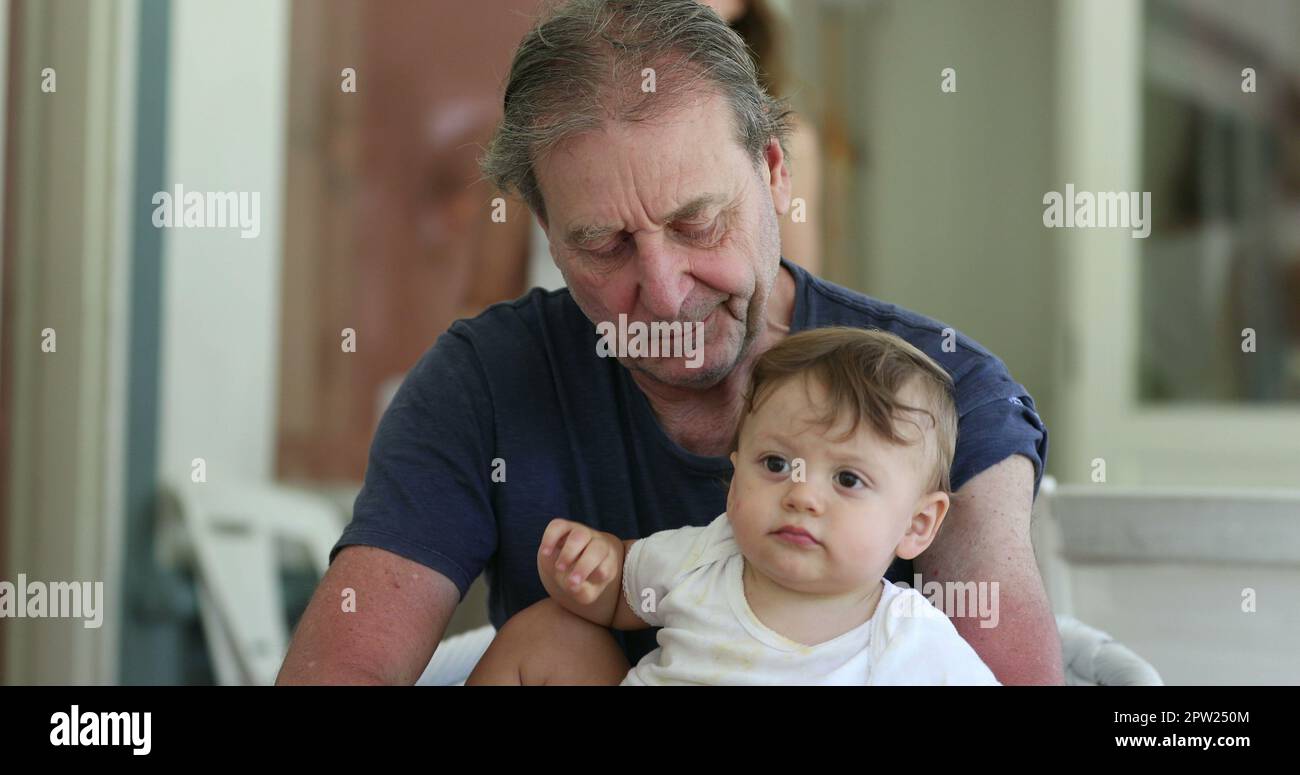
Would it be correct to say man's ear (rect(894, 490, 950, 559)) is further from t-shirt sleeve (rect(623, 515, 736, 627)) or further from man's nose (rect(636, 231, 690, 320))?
man's nose (rect(636, 231, 690, 320))

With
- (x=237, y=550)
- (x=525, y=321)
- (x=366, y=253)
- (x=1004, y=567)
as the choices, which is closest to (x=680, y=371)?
(x=525, y=321)

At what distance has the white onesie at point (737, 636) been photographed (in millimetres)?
902

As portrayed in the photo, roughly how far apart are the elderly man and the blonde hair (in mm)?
93

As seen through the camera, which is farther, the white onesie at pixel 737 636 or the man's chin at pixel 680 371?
the man's chin at pixel 680 371

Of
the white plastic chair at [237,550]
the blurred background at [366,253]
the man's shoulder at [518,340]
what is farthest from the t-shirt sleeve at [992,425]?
the white plastic chair at [237,550]

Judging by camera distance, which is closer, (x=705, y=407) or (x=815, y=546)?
(x=815, y=546)

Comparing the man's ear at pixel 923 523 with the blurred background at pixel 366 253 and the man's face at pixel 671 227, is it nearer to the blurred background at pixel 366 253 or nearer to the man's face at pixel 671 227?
the man's face at pixel 671 227

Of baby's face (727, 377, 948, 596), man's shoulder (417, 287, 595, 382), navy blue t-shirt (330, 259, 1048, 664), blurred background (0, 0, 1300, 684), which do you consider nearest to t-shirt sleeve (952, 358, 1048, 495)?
navy blue t-shirt (330, 259, 1048, 664)

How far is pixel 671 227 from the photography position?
108cm

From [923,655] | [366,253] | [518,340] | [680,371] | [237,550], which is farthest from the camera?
[366,253]

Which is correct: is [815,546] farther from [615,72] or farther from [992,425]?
[615,72]

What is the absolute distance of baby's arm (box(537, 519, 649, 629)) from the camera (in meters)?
0.99

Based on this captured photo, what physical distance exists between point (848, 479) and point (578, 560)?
8.5 inches

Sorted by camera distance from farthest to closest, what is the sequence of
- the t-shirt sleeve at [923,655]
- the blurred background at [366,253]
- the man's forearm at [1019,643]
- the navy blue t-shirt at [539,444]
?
the blurred background at [366,253], the navy blue t-shirt at [539,444], the man's forearm at [1019,643], the t-shirt sleeve at [923,655]
